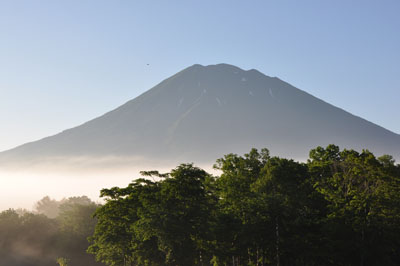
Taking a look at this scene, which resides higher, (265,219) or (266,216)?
(266,216)

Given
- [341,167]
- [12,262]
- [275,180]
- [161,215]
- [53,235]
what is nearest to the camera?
[161,215]

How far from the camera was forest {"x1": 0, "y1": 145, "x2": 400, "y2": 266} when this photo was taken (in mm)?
38500

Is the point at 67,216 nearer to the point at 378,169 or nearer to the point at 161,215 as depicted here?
the point at 161,215

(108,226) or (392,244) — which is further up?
(108,226)

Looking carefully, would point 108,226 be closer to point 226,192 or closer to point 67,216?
point 226,192

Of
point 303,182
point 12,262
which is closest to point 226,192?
point 303,182

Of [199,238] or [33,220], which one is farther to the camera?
[33,220]

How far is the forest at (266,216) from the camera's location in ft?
126

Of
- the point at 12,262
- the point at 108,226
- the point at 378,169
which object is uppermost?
the point at 378,169

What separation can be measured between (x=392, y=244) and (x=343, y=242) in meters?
4.04

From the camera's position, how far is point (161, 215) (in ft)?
126

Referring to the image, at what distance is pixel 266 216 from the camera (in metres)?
39.2

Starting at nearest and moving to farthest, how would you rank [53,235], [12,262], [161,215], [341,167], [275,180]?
[161,215] → [341,167] → [275,180] → [12,262] → [53,235]

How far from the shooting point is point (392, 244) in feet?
130
